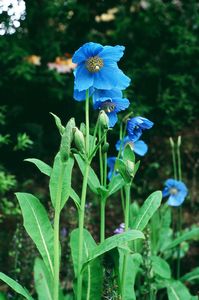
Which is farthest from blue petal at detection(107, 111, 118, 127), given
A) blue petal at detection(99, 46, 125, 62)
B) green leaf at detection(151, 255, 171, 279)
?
green leaf at detection(151, 255, 171, 279)

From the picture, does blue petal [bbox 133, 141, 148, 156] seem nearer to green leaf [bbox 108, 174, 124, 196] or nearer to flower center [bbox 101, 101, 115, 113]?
green leaf [bbox 108, 174, 124, 196]

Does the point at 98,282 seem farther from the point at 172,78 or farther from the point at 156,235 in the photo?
the point at 172,78

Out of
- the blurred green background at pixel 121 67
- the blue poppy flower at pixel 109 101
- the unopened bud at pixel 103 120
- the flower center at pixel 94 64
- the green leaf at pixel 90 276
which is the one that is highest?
the blurred green background at pixel 121 67

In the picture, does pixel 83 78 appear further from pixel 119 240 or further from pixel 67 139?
pixel 119 240

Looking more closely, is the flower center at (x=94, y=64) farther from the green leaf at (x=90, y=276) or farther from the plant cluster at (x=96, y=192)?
the green leaf at (x=90, y=276)

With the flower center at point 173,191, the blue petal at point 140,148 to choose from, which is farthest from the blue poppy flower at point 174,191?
the blue petal at point 140,148

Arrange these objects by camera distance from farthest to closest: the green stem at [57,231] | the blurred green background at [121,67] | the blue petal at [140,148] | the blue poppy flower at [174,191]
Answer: the blurred green background at [121,67]
the blue poppy flower at [174,191]
the blue petal at [140,148]
the green stem at [57,231]

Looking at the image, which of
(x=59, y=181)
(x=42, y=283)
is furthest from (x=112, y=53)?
(x=42, y=283)
